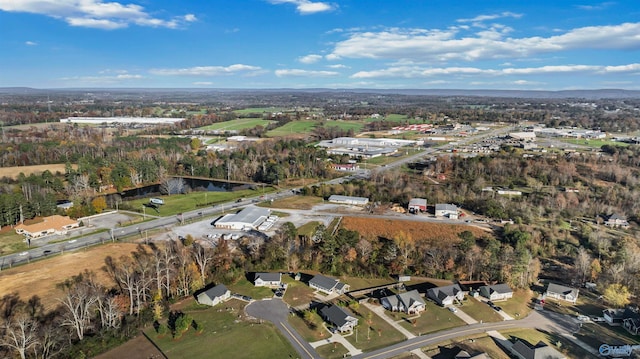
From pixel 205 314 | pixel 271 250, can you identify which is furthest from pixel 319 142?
pixel 205 314

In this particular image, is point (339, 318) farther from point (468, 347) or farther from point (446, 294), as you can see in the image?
point (446, 294)

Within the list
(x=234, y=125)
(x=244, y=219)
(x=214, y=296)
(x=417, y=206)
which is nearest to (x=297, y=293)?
(x=214, y=296)

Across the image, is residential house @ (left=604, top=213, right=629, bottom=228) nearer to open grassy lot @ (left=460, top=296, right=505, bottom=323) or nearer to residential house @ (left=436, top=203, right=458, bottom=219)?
residential house @ (left=436, top=203, right=458, bottom=219)

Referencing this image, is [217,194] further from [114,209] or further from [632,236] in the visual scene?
[632,236]

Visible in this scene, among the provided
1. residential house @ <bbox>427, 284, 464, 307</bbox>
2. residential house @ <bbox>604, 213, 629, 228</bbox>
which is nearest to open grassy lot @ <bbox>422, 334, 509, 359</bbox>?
residential house @ <bbox>427, 284, 464, 307</bbox>

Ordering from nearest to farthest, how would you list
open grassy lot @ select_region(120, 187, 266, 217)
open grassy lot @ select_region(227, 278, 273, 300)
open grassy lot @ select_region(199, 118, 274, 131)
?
open grassy lot @ select_region(227, 278, 273, 300), open grassy lot @ select_region(120, 187, 266, 217), open grassy lot @ select_region(199, 118, 274, 131)

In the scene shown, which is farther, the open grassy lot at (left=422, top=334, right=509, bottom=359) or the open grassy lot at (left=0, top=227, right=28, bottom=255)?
the open grassy lot at (left=0, top=227, right=28, bottom=255)
